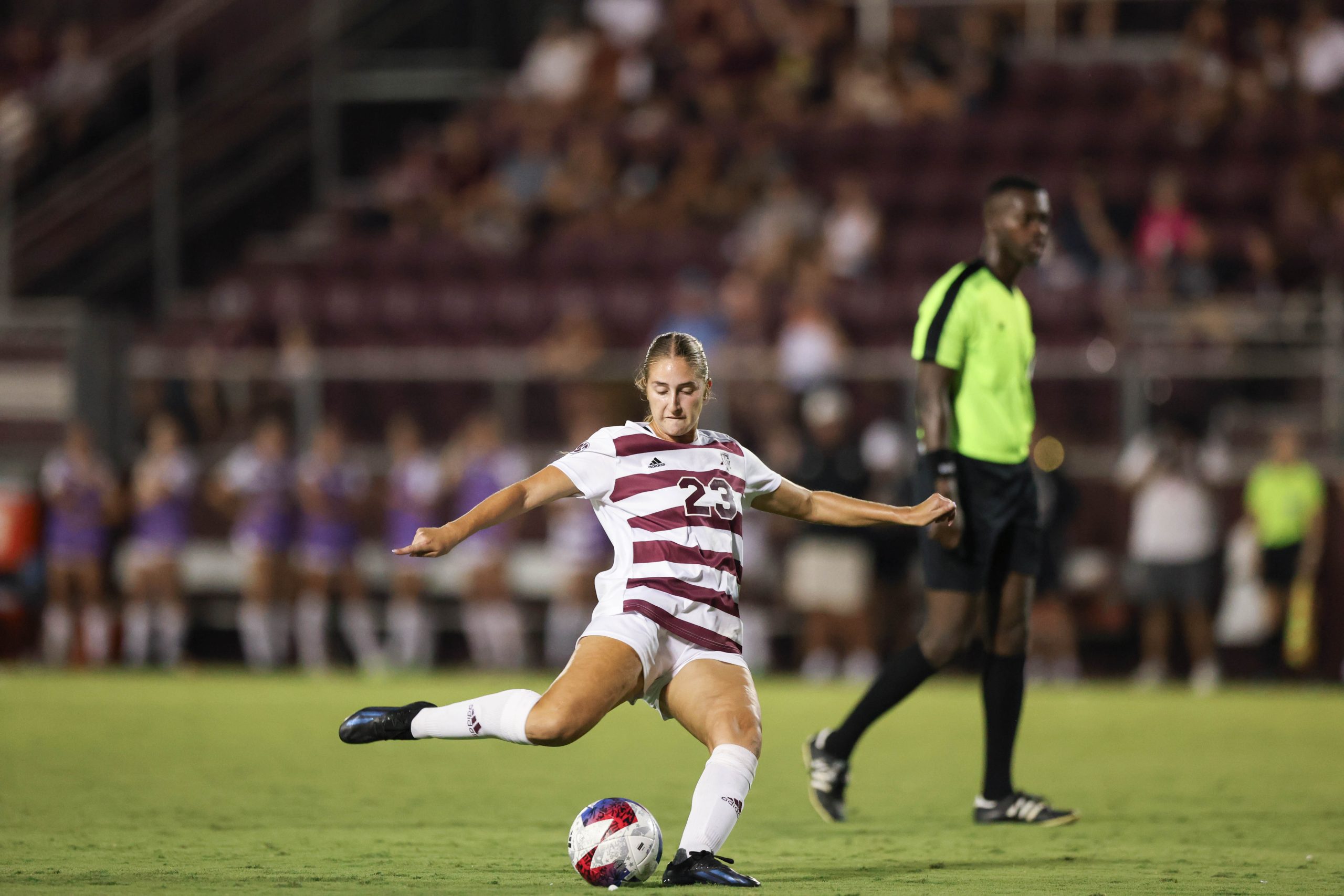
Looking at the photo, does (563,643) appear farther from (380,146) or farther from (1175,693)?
(380,146)

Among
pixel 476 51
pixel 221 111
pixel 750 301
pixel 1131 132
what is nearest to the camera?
pixel 750 301

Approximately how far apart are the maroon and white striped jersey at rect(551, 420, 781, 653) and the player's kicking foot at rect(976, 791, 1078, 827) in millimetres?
1842

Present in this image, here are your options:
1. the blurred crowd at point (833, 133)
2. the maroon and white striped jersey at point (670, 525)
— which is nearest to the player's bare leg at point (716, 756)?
the maroon and white striped jersey at point (670, 525)

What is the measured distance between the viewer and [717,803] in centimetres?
543

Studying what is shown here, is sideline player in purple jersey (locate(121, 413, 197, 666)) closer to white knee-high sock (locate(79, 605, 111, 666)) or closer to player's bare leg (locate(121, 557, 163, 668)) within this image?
player's bare leg (locate(121, 557, 163, 668))

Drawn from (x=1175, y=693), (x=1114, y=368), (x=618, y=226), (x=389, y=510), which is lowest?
(x=1175, y=693)

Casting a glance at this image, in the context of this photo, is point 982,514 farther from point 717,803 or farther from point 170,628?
point 170,628

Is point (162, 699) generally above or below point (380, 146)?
below

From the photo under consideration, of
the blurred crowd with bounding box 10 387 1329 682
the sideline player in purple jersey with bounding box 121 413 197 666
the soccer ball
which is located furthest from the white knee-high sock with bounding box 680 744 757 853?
the sideline player in purple jersey with bounding box 121 413 197 666

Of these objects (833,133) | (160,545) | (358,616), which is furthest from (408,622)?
(833,133)

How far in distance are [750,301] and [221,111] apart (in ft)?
27.5

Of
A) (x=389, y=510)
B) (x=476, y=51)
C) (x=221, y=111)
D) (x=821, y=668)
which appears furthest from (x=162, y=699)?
(x=476, y=51)

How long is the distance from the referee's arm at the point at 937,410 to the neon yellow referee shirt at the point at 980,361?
39 mm

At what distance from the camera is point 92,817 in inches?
281
